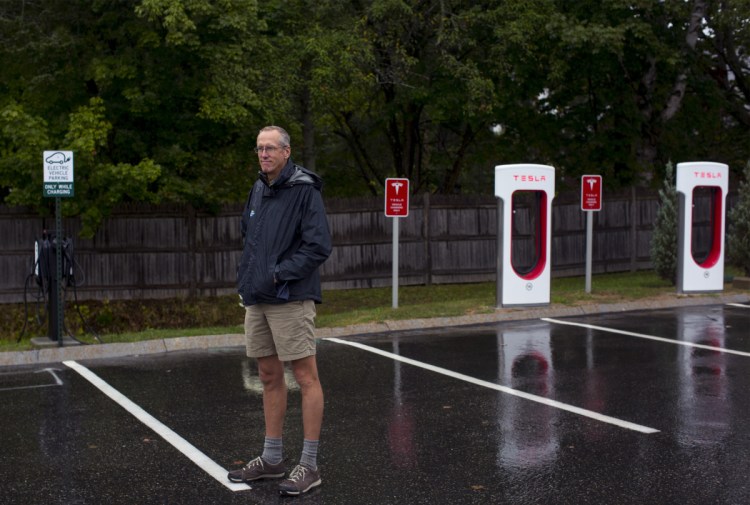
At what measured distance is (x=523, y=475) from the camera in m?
5.71

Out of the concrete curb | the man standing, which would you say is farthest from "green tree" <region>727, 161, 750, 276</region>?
the man standing

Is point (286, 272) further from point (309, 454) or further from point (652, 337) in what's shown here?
point (652, 337)

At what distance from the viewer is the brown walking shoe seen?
563 cm

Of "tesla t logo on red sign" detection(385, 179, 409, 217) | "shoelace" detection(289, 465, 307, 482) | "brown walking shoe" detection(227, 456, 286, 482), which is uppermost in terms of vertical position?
"tesla t logo on red sign" detection(385, 179, 409, 217)

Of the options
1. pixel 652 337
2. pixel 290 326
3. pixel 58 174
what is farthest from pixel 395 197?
pixel 290 326

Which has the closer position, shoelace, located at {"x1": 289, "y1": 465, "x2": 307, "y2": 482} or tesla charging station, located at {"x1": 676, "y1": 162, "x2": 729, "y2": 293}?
shoelace, located at {"x1": 289, "y1": 465, "x2": 307, "y2": 482}

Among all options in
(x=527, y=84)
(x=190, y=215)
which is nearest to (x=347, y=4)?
(x=527, y=84)

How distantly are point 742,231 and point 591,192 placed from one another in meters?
2.82

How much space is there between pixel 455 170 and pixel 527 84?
13.2 feet

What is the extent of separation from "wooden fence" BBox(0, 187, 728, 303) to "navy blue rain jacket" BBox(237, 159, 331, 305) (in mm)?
13689

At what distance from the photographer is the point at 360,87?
2180cm

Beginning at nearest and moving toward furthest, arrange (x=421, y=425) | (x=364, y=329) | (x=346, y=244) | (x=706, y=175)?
(x=421, y=425)
(x=364, y=329)
(x=706, y=175)
(x=346, y=244)

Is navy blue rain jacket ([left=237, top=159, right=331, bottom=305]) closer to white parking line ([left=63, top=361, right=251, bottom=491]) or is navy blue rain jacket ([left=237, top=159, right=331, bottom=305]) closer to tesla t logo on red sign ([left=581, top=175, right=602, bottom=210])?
white parking line ([left=63, top=361, right=251, bottom=491])

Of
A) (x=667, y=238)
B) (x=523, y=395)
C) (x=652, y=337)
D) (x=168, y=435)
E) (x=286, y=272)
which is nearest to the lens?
(x=286, y=272)
